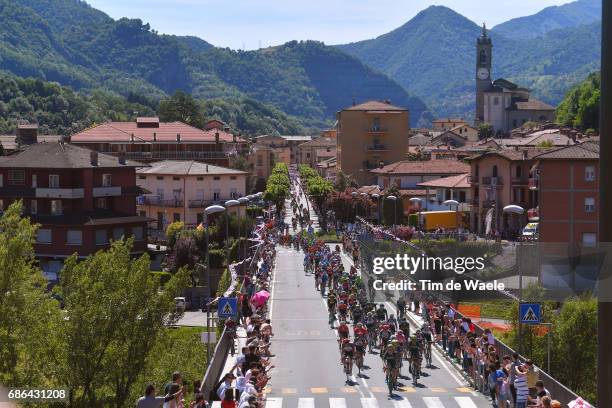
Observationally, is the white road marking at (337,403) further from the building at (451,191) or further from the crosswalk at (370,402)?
the building at (451,191)

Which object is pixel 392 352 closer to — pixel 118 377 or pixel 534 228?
pixel 118 377

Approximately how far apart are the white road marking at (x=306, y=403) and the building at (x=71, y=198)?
4395 cm

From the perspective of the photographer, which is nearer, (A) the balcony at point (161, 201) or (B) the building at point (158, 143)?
(A) the balcony at point (161, 201)

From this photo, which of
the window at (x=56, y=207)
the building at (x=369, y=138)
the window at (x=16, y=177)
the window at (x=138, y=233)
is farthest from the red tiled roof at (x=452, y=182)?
the window at (x=16, y=177)

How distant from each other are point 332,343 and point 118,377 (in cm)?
839

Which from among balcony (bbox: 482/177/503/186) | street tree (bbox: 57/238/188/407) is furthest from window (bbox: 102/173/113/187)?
street tree (bbox: 57/238/188/407)

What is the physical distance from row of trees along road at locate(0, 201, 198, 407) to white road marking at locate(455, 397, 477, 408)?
26.9 ft

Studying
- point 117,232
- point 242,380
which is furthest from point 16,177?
point 242,380

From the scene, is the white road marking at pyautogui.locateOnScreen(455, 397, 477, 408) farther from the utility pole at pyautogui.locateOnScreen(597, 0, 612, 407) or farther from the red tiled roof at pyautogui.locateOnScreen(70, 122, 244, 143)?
the red tiled roof at pyautogui.locateOnScreen(70, 122, 244, 143)

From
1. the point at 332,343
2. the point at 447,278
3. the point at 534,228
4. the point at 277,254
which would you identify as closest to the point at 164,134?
the point at 277,254

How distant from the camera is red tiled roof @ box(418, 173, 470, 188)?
8781 centimetres

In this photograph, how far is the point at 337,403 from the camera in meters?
22.5

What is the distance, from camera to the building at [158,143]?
107000 mm

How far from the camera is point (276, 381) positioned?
2566cm
